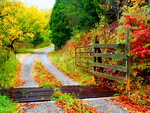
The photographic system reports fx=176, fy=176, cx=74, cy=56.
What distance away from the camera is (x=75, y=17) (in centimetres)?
1964

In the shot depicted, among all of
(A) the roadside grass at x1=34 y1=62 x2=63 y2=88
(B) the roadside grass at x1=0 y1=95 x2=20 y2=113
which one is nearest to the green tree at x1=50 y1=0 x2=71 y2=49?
(A) the roadside grass at x1=34 y1=62 x2=63 y2=88

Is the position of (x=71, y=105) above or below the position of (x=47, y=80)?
above

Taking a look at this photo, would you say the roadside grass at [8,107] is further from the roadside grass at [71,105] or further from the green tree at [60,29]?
the green tree at [60,29]

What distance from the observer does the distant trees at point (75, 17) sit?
16594 mm

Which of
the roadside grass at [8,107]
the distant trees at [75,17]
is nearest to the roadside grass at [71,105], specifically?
the roadside grass at [8,107]

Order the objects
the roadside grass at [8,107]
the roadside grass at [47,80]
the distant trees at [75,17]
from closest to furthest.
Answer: the roadside grass at [8,107] < the roadside grass at [47,80] < the distant trees at [75,17]

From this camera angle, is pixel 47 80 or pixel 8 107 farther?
pixel 47 80

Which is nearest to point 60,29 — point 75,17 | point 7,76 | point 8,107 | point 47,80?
point 75,17

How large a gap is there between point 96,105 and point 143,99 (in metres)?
1.48

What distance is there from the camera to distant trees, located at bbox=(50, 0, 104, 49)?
16.6 metres

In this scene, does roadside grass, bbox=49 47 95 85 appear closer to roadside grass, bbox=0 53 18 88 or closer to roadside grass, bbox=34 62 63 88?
roadside grass, bbox=34 62 63 88

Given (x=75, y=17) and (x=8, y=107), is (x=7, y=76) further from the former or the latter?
(x=75, y=17)

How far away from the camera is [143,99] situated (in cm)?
519

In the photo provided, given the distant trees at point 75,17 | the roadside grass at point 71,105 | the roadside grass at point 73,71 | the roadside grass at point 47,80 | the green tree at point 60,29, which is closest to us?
the roadside grass at point 71,105
